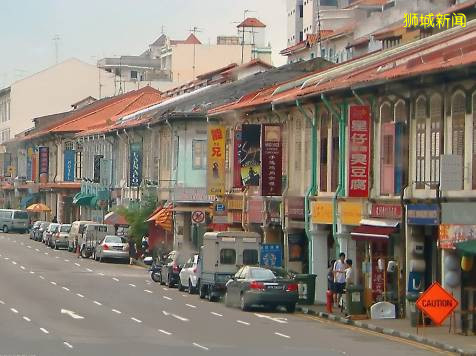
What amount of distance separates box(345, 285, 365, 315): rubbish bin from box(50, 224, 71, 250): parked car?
45.8m

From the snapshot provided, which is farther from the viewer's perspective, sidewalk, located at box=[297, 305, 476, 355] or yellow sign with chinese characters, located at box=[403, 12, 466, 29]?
yellow sign with chinese characters, located at box=[403, 12, 466, 29]

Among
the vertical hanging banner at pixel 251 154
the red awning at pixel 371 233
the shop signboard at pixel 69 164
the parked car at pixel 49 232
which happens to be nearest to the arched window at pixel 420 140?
the red awning at pixel 371 233

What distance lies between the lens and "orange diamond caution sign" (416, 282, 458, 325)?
31.2 m

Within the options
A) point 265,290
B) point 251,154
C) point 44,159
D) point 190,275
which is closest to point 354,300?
point 265,290

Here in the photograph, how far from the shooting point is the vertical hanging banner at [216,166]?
6003 cm

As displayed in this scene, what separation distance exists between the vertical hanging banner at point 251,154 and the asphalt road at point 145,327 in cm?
511

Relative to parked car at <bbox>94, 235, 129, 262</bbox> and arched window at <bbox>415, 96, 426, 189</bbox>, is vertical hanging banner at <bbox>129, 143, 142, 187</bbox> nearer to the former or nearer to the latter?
parked car at <bbox>94, 235, 129, 262</bbox>

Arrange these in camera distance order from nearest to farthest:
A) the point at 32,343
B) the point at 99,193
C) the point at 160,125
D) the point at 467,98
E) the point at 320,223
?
1. the point at 32,343
2. the point at 467,98
3. the point at 320,223
4. the point at 160,125
5. the point at 99,193

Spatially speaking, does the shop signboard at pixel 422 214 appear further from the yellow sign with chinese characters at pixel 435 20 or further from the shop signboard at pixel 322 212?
the yellow sign with chinese characters at pixel 435 20

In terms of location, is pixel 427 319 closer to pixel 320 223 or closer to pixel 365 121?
pixel 365 121

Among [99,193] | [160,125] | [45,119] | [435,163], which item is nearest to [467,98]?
[435,163]

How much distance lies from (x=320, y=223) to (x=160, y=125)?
29584 mm

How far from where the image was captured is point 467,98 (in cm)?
3456

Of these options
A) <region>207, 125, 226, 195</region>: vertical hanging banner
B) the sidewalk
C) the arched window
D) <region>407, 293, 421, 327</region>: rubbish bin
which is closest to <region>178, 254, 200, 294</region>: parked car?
the sidewalk
